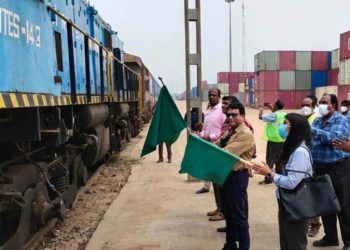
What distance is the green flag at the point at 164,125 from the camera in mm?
6172

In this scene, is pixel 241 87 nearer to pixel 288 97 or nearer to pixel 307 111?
pixel 288 97

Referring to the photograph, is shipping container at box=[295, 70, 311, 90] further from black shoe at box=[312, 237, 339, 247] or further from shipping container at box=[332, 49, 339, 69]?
black shoe at box=[312, 237, 339, 247]

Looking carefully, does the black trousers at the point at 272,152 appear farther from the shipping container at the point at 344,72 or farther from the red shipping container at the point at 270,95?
the red shipping container at the point at 270,95

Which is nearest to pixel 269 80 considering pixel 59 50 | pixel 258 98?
pixel 258 98

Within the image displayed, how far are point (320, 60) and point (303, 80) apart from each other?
3.08m

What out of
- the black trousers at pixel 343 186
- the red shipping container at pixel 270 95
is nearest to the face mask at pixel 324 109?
the black trousers at pixel 343 186

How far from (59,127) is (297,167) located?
10.4ft

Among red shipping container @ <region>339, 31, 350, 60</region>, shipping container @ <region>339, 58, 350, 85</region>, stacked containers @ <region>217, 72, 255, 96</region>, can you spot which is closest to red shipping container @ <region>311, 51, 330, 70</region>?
red shipping container @ <region>339, 31, 350, 60</region>

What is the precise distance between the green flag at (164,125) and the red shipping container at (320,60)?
4950cm

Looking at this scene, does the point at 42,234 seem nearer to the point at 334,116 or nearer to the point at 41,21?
the point at 41,21

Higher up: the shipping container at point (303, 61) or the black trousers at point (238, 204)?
the shipping container at point (303, 61)

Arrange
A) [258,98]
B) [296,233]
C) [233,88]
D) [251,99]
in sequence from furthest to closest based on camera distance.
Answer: [233,88] < [251,99] < [258,98] < [296,233]

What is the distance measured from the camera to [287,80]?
52844 millimetres

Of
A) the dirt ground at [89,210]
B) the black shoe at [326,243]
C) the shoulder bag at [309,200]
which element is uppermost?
the shoulder bag at [309,200]
